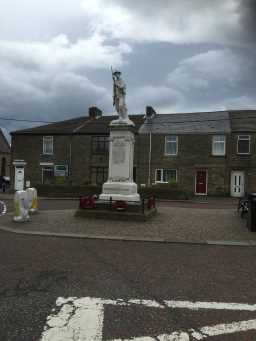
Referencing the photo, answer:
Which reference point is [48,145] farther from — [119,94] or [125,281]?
[125,281]

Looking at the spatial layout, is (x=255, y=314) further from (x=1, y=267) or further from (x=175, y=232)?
(x=175, y=232)

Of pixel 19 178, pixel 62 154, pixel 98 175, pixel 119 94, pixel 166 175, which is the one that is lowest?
pixel 19 178

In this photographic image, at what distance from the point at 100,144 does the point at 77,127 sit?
351 centimetres

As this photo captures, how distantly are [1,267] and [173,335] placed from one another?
3583 mm

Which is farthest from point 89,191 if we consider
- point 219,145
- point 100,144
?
point 219,145

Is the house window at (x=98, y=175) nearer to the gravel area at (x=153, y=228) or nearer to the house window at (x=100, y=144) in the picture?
the house window at (x=100, y=144)

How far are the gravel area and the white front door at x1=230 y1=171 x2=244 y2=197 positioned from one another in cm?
1653

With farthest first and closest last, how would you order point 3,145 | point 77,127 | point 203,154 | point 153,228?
point 3,145 → point 77,127 → point 203,154 → point 153,228

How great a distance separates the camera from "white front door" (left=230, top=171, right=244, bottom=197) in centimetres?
2784

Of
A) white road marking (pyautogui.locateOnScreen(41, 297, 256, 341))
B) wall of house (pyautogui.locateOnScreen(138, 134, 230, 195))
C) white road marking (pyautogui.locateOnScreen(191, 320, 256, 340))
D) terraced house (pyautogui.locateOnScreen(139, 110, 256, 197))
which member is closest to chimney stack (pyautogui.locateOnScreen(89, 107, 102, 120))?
terraced house (pyautogui.locateOnScreen(139, 110, 256, 197))

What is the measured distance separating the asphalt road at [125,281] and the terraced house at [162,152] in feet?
59.5

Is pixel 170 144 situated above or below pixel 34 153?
above

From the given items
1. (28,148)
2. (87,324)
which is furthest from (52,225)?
(28,148)

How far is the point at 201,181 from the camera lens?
28828mm
